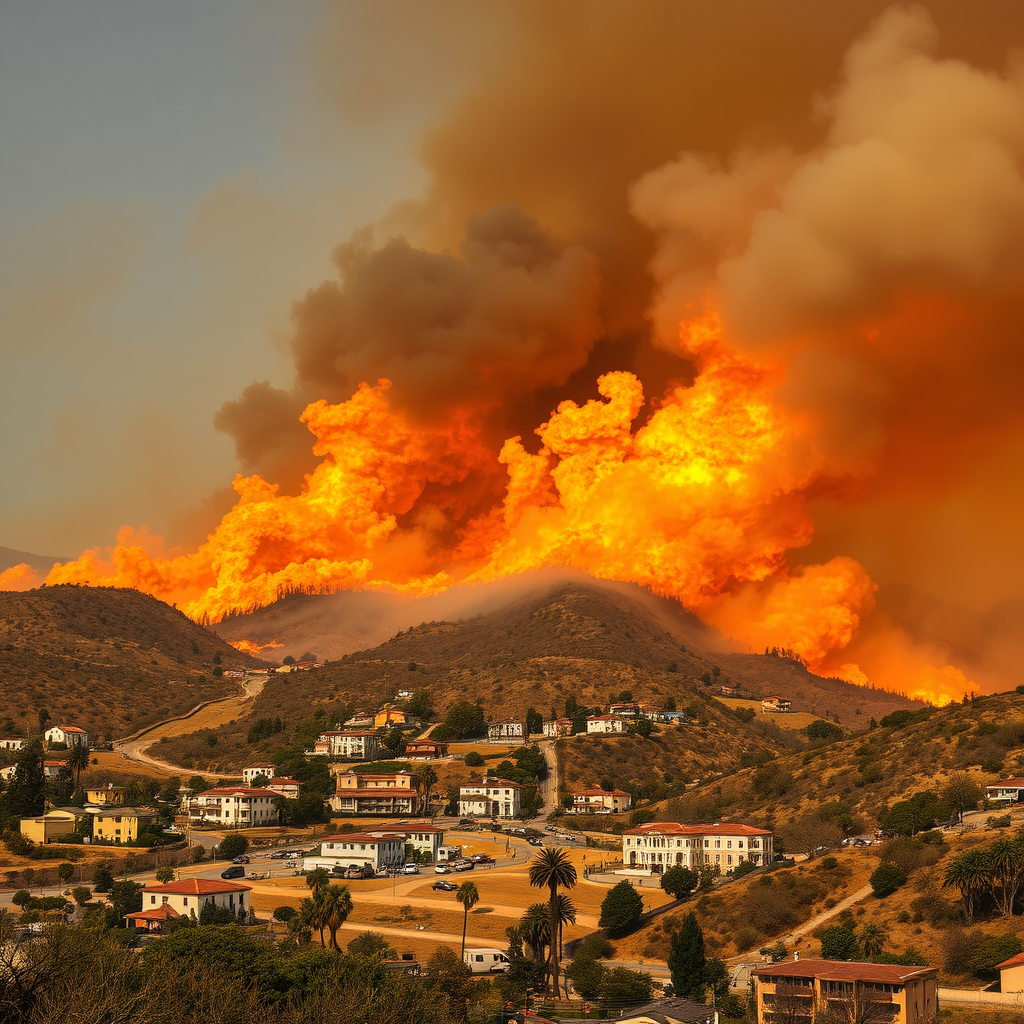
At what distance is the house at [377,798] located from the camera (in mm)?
134125

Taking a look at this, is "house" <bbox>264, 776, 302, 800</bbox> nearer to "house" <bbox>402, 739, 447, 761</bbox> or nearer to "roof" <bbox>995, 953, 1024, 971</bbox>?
"house" <bbox>402, 739, 447, 761</bbox>

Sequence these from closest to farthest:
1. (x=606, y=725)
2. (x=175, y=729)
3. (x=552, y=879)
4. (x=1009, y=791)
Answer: (x=552, y=879) < (x=1009, y=791) < (x=606, y=725) < (x=175, y=729)

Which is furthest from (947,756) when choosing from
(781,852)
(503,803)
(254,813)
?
(254,813)

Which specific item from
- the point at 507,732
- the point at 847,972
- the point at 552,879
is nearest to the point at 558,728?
the point at 507,732

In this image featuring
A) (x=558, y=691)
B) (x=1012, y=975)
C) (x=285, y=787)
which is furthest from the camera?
(x=558, y=691)

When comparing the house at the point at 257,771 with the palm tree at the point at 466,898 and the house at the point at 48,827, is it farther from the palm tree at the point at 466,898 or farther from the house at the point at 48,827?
the palm tree at the point at 466,898

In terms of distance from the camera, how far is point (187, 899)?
279 feet

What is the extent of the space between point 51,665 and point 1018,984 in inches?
6439

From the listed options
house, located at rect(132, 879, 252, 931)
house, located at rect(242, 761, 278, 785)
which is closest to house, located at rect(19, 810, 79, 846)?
house, located at rect(132, 879, 252, 931)

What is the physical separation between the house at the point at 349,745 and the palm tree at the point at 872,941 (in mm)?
91000

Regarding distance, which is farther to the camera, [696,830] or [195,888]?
[696,830]

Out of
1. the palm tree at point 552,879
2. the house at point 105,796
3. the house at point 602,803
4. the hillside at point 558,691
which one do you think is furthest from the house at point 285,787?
the palm tree at point 552,879

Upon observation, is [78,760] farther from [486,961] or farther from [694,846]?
[486,961]

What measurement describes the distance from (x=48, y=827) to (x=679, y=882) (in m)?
55.3
